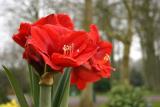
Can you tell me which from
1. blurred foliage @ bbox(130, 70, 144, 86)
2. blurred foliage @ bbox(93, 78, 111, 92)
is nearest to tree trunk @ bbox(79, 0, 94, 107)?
blurred foliage @ bbox(93, 78, 111, 92)

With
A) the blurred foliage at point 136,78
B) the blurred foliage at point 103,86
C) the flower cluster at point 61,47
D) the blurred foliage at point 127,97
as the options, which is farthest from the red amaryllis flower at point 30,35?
the blurred foliage at point 136,78

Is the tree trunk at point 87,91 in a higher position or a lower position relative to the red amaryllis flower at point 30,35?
higher

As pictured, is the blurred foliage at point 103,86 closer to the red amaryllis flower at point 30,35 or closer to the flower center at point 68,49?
the red amaryllis flower at point 30,35

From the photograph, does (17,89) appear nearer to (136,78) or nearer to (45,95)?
(45,95)

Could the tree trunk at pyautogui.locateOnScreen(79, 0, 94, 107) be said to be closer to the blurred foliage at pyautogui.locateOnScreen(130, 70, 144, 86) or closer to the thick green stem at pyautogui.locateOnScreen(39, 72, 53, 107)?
the thick green stem at pyautogui.locateOnScreen(39, 72, 53, 107)

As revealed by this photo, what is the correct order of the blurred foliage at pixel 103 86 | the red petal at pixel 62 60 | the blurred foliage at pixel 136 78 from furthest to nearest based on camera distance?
1. the blurred foliage at pixel 136 78
2. the blurred foliage at pixel 103 86
3. the red petal at pixel 62 60

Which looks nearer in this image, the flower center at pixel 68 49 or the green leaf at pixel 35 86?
the flower center at pixel 68 49

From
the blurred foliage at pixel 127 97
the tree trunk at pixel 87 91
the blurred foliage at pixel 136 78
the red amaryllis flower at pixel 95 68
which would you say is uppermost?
the blurred foliage at pixel 136 78

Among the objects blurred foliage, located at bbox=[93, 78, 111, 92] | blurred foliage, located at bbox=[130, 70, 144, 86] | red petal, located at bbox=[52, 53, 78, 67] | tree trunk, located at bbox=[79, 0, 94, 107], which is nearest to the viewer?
red petal, located at bbox=[52, 53, 78, 67]
